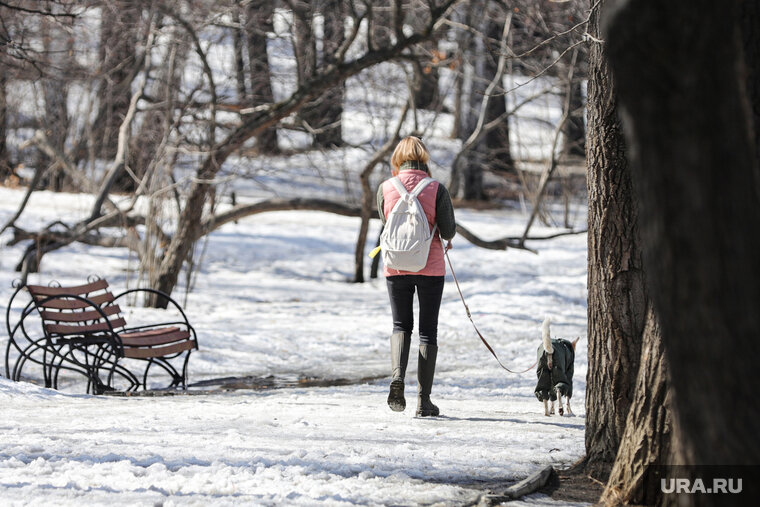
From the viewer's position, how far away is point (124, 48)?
17156 mm

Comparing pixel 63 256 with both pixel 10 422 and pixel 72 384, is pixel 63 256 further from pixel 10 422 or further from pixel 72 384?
pixel 10 422

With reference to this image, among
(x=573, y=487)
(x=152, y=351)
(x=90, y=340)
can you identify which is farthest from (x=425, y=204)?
(x=90, y=340)

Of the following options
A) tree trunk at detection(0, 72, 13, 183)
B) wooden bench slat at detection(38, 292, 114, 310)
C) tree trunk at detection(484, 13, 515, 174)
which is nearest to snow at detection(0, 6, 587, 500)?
wooden bench slat at detection(38, 292, 114, 310)

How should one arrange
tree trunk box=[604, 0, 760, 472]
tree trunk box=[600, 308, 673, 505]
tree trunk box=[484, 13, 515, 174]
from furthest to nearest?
1. tree trunk box=[484, 13, 515, 174]
2. tree trunk box=[600, 308, 673, 505]
3. tree trunk box=[604, 0, 760, 472]

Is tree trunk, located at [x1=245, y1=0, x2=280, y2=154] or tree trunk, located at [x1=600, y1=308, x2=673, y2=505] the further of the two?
tree trunk, located at [x1=245, y1=0, x2=280, y2=154]

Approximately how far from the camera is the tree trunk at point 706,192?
7.45ft

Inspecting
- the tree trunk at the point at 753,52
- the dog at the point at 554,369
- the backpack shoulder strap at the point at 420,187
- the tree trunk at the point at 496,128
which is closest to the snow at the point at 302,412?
the dog at the point at 554,369

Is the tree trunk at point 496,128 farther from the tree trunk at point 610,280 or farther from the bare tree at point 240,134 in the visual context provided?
the tree trunk at point 610,280

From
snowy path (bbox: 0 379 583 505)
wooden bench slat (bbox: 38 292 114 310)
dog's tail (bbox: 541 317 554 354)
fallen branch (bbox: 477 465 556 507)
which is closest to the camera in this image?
fallen branch (bbox: 477 465 556 507)

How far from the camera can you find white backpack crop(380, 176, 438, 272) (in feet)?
18.9

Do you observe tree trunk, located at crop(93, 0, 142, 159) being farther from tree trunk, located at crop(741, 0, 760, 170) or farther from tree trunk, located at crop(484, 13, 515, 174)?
tree trunk, located at crop(741, 0, 760, 170)

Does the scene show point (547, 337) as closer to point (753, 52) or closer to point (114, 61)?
point (753, 52)

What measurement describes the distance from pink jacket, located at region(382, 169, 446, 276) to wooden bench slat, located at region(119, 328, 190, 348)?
8.35 ft

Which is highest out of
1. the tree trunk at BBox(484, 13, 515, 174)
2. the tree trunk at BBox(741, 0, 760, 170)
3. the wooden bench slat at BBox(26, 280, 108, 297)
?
the tree trunk at BBox(484, 13, 515, 174)
